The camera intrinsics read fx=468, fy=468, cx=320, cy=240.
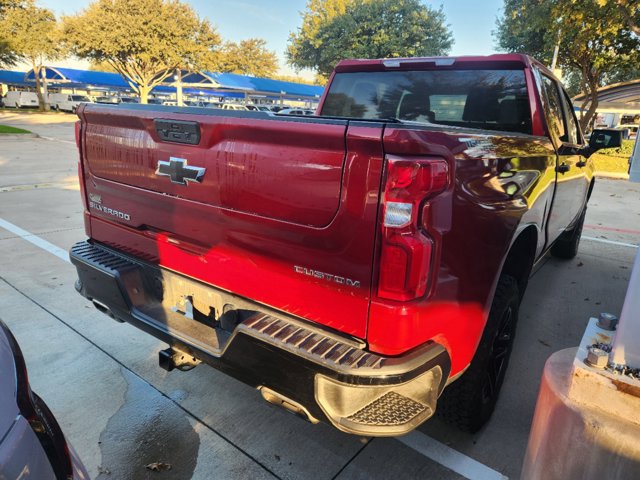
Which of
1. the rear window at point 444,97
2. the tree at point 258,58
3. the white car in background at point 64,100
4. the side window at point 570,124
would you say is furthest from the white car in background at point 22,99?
the side window at point 570,124

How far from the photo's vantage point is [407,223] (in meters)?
1.64

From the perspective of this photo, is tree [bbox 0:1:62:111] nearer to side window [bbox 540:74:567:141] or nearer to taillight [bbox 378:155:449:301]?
side window [bbox 540:74:567:141]

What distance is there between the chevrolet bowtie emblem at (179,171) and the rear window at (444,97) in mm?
2054

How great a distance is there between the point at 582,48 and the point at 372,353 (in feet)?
52.9

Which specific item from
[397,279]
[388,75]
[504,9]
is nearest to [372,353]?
[397,279]

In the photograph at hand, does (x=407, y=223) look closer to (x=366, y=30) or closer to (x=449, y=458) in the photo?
(x=449, y=458)

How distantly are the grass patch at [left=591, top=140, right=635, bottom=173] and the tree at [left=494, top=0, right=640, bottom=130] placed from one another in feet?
5.25

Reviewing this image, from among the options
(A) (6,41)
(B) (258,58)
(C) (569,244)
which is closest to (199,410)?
(C) (569,244)

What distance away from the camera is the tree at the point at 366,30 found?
3397 cm

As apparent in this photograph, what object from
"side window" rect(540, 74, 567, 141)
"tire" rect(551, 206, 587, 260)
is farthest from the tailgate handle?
"tire" rect(551, 206, 587, 260)

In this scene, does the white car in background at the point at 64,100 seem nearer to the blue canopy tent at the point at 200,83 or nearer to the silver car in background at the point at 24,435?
the blue canopy tent at the point at 200,83

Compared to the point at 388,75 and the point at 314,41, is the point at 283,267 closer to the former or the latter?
the point at 388,75

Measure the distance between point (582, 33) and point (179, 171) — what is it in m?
14.4

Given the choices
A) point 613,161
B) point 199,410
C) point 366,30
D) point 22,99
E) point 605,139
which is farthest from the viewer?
point 22,99
